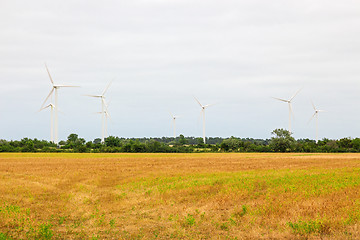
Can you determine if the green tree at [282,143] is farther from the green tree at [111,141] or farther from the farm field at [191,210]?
the farm field at [191,210]

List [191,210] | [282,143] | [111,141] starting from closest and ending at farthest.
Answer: [191,210], [282,143], [111,141]

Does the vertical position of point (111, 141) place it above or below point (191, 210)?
above

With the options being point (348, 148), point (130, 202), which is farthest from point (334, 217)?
point (348, 148)

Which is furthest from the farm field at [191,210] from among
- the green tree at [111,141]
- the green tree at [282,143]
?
the green tree at [111,141]

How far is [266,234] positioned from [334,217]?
349cm

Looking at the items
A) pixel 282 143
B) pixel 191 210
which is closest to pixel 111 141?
pixel 282 143

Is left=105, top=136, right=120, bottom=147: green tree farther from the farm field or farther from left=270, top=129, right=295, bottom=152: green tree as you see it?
the farm field

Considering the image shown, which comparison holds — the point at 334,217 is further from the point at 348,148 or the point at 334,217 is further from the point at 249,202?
the point at 348,148

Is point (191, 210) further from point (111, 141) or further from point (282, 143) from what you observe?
point (111, 141)

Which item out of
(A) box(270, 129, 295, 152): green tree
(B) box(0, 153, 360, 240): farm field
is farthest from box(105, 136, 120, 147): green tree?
(B) box(0, 153, 360, 240): farm field

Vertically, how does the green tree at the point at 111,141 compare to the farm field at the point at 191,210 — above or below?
above

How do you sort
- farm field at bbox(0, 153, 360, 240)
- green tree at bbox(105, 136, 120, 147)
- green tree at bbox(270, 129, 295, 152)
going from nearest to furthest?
farm field at bbox(0, 153, 360, 240) < green tree at bbox(270, 129, 295, 152) < green tree at bbox(105, 136, 120, 147)

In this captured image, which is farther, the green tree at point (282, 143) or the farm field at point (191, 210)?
the green tree at point (282, 143)

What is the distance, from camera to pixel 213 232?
16.7 metres
